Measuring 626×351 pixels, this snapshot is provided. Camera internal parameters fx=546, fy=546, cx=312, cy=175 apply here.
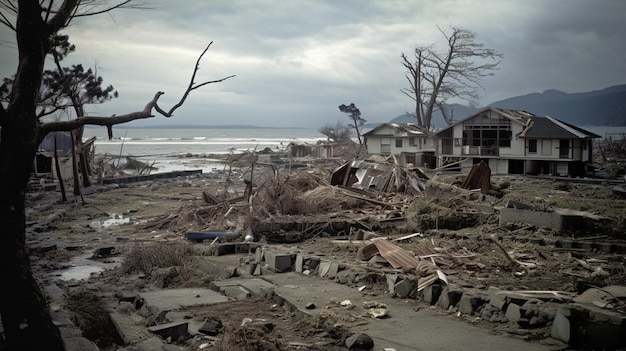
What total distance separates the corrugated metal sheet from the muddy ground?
0.41 meters

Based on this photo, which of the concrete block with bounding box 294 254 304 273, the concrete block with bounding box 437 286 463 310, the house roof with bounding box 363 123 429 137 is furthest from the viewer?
the house roof with bounding box 363 123 429 137

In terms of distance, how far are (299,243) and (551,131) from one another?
94.9 ft

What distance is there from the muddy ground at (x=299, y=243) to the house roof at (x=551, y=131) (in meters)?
14.0

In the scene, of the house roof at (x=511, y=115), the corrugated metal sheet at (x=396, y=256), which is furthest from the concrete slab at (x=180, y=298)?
the house roof at (x=511, y=115)

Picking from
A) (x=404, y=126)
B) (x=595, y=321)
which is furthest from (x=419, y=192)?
(x=404, y=126)

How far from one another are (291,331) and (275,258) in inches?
163

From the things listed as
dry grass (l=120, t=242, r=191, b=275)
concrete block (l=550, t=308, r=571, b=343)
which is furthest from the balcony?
concrete block (l=550, t=308, r=571, b=343)

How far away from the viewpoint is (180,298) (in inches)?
368

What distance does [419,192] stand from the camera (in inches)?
772

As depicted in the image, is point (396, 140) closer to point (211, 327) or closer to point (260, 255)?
point (260, 255)

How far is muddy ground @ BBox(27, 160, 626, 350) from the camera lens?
8.17m

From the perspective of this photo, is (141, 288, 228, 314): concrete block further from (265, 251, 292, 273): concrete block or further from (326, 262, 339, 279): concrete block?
(326, 262, 339, 279): concrete block

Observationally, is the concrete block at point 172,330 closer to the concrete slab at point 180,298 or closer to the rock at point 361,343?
the concrete slab at point 180,298

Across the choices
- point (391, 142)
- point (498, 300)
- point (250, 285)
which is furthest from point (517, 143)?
point (498, 300)
